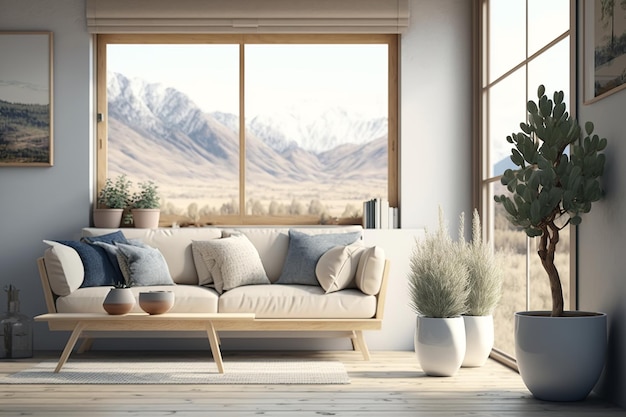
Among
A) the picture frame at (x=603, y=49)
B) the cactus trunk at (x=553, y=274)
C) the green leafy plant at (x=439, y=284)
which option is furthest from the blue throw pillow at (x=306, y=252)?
the picture frame at (x=603, y=49)

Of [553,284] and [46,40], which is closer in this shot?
[553,284]

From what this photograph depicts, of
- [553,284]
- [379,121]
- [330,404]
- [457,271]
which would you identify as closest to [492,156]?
[379,121]

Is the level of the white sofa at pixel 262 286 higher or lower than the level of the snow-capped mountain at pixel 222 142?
lower

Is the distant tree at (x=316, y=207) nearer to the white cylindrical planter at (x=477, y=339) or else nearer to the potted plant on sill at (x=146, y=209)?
the potted plant on sill at (x=146, y=209)

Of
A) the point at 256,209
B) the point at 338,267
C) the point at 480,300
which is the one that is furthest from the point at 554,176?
the point at 256,209

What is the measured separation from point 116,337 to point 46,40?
8.05 feet

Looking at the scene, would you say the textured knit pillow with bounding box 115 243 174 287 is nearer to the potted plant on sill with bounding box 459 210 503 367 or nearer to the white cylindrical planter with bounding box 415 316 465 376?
the white cylindrical planter with bounding box 415 316 465 376

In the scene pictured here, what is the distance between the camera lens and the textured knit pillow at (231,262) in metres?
5.92

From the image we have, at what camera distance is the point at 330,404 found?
4.21 metres

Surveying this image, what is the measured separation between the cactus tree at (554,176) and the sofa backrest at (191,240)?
7.16ft

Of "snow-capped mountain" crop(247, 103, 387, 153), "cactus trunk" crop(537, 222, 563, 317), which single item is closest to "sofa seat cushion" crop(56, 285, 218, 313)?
"snow-capped mountain" crop(247, 103, 387, 153)

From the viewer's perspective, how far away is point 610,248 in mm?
4195

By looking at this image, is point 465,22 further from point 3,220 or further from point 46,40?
point 3,220

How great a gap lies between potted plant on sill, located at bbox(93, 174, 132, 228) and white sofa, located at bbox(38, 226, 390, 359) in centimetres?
26
